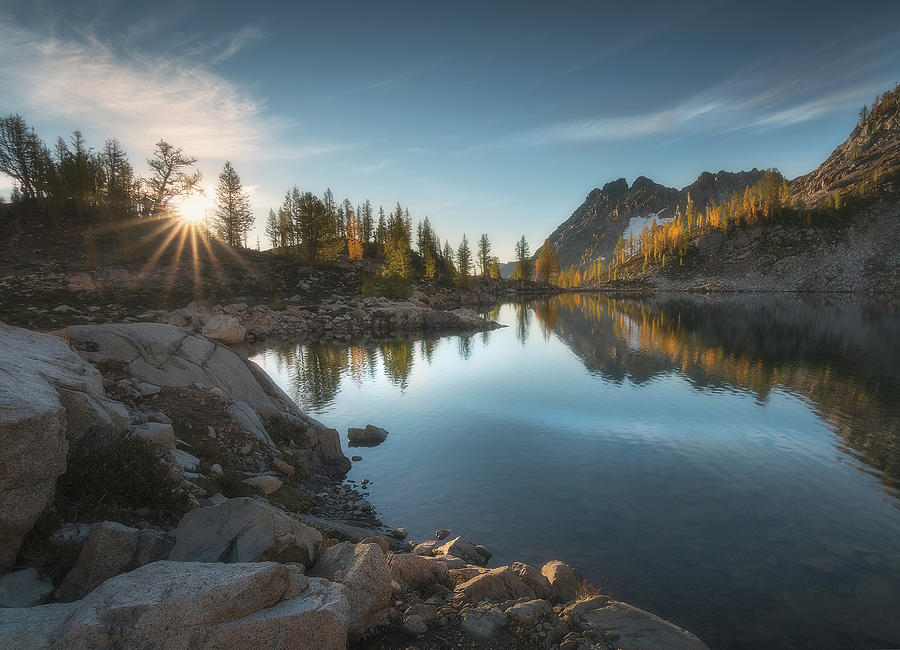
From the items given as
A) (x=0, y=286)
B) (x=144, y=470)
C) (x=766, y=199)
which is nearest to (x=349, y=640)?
(x=144, y=470)

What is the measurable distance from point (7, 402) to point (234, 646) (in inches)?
196

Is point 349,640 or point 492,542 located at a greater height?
point 349,640

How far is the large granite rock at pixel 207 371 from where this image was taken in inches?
657

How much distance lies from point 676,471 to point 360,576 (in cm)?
1568

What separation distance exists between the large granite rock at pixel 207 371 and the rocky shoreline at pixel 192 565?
2.99 meters

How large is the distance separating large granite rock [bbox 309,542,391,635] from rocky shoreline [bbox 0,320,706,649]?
1.1 inches

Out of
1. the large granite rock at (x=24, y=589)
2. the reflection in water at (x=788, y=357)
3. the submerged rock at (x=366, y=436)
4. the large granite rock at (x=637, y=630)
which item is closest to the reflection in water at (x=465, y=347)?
the reflection in water at (x=788, y=357)

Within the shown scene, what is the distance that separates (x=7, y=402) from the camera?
6273 mm

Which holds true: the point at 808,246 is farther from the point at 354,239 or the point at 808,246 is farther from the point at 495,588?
the point at 495,588

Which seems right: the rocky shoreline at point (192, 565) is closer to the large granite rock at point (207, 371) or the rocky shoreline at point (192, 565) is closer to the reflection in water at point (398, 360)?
the large granite rock at point (207, 371)

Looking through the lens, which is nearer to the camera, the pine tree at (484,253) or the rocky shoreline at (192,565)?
the rocky shoreline at (192,565)

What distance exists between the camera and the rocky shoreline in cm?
511

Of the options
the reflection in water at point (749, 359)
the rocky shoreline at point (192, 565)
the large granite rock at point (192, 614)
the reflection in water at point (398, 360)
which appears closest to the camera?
the large granite rock at point (192, 614)

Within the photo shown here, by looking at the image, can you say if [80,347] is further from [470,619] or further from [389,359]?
[389,359]
